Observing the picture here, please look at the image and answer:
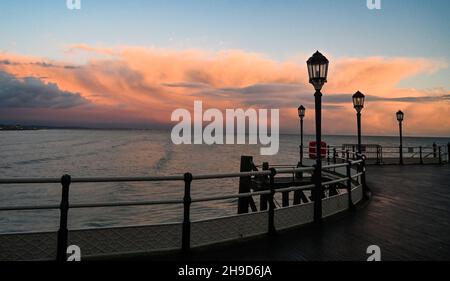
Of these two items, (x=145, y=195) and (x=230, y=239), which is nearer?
(x=230, y=239)

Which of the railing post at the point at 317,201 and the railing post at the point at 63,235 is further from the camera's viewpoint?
the railing post at the point at 317,201

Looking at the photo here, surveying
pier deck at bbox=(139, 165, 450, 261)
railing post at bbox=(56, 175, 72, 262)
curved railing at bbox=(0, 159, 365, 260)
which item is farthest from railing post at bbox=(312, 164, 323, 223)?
railing post at bbox=(56, 175, 72, 262)

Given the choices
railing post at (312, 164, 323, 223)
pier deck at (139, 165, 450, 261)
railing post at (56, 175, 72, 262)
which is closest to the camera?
railing post at (56, 175, 72, 262)

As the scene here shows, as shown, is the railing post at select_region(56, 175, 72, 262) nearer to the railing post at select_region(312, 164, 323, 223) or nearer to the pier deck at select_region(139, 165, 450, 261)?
the pier deck at select_region(139, 165, 450, 261)

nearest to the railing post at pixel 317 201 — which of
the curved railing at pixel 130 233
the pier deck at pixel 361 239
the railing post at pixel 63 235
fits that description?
the pier deck at pixel 361 239

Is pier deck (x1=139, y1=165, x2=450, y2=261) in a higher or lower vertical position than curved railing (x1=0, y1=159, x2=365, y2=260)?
lower

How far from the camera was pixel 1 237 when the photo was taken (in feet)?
14.8

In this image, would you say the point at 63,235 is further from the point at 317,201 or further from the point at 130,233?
the point at 317,201

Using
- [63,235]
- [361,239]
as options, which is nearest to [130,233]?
[63,235]

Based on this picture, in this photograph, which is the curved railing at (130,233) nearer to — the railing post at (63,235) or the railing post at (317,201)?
the railing post at (63,235)

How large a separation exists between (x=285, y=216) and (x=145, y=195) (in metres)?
27.2
